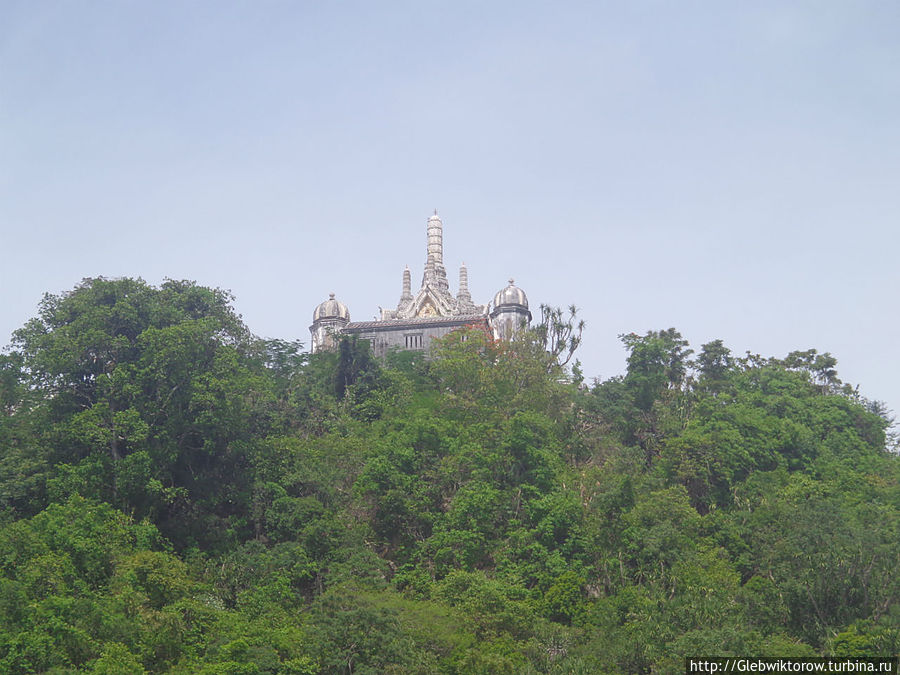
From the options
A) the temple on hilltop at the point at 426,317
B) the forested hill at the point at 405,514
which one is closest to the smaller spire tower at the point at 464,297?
the temple on hilltop at the point at 426,317

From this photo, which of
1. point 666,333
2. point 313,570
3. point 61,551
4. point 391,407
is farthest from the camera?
point 666,333

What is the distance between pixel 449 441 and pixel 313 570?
661cm

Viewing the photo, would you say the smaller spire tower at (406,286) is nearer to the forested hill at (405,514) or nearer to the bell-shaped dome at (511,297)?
the bell-shaped dome at (511,297)

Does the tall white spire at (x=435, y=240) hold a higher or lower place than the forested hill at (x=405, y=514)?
higher

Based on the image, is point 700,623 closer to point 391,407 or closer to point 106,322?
point 391,407

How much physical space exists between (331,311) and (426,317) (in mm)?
4784

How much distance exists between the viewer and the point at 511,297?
49.9 metres

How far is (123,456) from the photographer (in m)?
29.5

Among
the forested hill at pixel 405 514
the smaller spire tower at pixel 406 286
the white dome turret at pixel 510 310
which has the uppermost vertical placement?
the smaller spire tower at pixel 406 286

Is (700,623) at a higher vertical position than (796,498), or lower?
lower

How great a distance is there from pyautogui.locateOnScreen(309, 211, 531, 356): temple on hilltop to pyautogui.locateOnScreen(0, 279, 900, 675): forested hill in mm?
10656

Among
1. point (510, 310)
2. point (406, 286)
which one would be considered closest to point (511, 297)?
point (510, 310)

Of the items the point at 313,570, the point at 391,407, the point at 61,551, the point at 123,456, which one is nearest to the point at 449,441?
the point at 391,407

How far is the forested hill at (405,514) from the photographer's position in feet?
76.8
